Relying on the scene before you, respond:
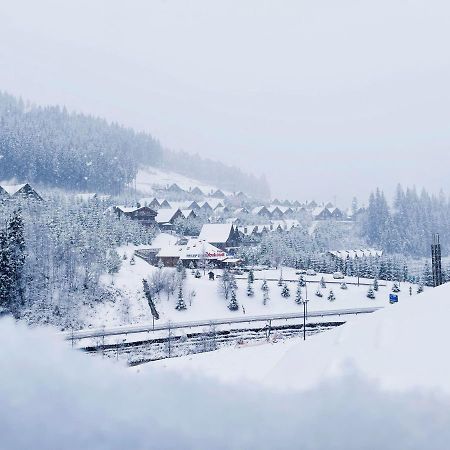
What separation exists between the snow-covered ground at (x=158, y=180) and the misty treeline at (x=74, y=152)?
406 centimetres

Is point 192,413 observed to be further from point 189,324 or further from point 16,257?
point 16,257

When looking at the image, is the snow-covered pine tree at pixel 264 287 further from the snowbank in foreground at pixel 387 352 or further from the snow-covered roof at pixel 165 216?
the snow-covered roof at pixel 165 216

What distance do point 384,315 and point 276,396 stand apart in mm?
2270

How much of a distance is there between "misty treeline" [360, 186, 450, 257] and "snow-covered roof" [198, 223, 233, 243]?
3353 centimetres

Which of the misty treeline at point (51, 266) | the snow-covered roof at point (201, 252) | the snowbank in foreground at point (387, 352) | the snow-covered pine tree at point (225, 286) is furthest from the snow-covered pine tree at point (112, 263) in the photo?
the snowbank in foreground at point (387, 352)

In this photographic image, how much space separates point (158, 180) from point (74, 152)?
2935cm

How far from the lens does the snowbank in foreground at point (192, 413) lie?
12.7 feet

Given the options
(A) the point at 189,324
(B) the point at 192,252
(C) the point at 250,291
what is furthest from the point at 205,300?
(B) the point at 192,252

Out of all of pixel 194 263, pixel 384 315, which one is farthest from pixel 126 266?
pixel 384 315

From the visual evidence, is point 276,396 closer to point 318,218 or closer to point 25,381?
point 25,381

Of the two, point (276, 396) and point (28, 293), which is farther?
point (28, 293)

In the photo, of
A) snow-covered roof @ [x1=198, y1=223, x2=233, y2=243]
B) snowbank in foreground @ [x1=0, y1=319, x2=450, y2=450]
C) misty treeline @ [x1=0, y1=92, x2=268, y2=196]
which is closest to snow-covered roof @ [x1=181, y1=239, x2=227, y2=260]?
snow-covered roof @ [x1=198, y1=223, x2=233, y2=243]

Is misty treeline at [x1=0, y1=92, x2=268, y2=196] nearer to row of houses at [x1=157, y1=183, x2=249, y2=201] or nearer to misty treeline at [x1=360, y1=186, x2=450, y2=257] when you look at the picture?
row of houses at [x1=157, y1=183, x2=249, y2=201]

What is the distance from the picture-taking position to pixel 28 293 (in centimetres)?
2942
